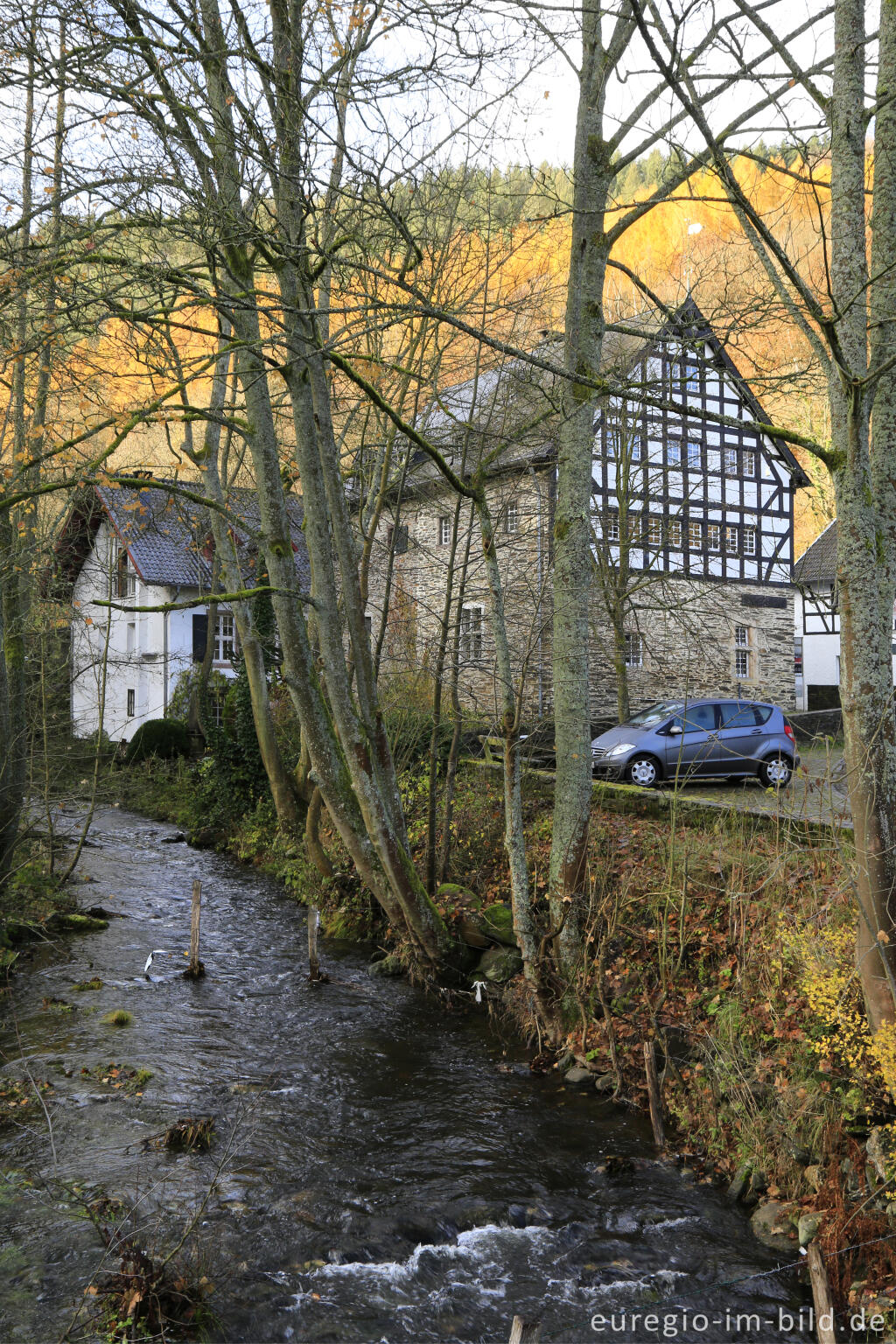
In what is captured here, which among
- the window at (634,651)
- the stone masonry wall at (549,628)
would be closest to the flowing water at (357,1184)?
the stone masonry wall at (549,628)

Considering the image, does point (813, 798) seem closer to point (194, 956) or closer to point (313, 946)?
point (313, 946)

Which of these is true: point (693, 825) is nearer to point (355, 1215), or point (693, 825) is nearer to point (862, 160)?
point (355, 1215)

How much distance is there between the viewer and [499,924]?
37.3ft

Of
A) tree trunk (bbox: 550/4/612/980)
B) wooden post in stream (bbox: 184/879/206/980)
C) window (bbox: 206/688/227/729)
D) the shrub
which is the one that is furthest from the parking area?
the shrub

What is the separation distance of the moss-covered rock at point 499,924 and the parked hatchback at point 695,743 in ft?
Answer: 17.3

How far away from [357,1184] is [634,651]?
19635mm

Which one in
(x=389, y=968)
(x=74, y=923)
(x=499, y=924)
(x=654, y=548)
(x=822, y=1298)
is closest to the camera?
(x=822, y=1298)

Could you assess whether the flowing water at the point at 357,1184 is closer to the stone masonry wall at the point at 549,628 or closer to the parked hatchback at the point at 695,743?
the stone masonry wall at the point at 549,628

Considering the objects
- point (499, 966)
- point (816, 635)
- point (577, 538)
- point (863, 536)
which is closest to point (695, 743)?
point (499, 966)

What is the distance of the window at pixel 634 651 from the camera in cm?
2331

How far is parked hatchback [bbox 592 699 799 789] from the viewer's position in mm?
16328

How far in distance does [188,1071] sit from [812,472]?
32.0 meters

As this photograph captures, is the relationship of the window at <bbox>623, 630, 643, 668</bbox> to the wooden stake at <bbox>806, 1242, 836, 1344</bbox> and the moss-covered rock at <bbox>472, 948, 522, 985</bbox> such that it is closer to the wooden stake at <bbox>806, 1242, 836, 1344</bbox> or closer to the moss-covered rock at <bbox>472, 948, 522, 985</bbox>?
the moss-covered rock at <bbox>472, 948, 522, 985</bbox>

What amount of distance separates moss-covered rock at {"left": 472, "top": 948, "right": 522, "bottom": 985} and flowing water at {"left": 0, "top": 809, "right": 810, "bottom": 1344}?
0.45m
